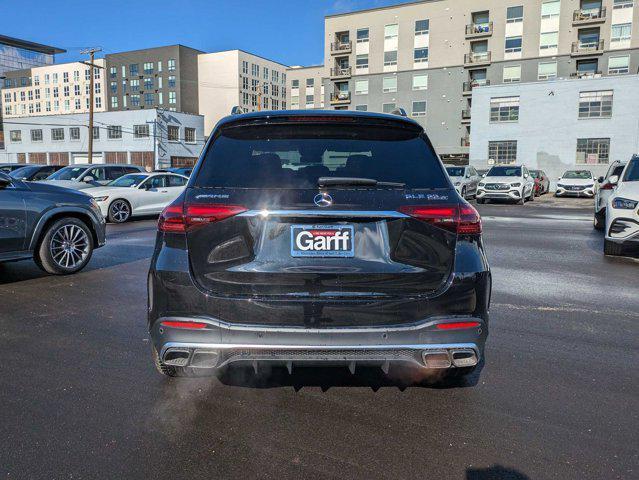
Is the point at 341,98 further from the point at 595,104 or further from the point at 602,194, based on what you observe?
the point at 602,194

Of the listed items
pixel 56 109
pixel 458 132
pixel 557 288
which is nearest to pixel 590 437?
pixel 557 288

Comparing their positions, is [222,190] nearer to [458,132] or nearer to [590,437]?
[590,437]

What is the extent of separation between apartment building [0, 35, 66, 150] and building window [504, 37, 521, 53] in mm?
104358

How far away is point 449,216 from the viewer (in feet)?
9.32

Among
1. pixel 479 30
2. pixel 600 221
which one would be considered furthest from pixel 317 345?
pixel 479 30

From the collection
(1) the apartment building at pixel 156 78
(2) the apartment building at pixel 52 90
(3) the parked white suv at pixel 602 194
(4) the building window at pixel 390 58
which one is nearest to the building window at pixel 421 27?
(4) the building window at pixel 390 58

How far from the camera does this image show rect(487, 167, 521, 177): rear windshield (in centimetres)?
2402

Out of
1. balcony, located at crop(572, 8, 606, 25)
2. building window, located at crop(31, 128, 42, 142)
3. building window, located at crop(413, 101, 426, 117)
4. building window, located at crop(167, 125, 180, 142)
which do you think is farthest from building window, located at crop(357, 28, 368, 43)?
building window, located at crop(31, 128, 42, 142)

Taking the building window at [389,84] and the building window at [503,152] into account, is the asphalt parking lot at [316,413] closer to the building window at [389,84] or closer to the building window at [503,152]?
the building window at [503,152]

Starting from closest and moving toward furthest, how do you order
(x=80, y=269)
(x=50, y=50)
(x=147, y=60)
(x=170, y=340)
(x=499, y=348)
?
(x=170, y=340)
(x=499, y=348)
(x=80, y=269)
(x=147, y=60)
(x=50, y=50)

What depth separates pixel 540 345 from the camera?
169 inches

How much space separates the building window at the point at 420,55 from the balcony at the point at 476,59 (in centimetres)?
458

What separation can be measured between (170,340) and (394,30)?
206 ft

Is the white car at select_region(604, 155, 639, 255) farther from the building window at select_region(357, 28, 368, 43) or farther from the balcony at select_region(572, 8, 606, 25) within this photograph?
the building window at select_region(357, 28, 368, 43)
